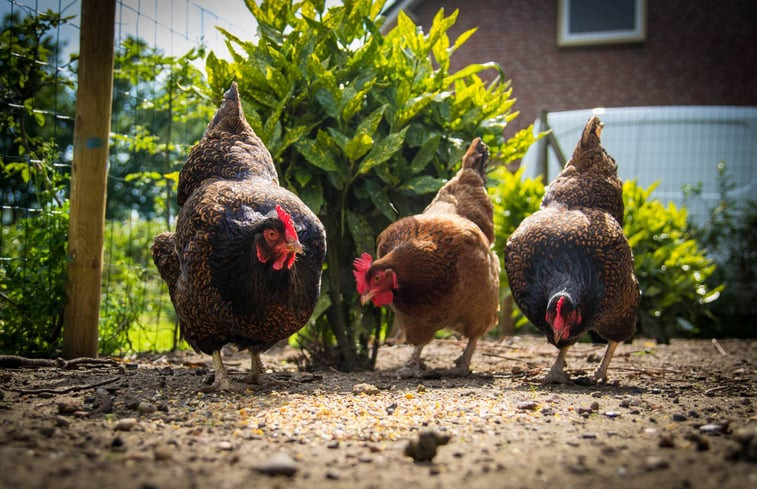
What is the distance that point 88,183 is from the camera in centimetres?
406

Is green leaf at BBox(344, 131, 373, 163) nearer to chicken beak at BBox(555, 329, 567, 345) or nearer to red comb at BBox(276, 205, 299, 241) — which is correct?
red comb at BBox(276, 205, 299, 241)

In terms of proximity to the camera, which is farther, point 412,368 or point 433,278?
point 412,368

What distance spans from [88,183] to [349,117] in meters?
1.80

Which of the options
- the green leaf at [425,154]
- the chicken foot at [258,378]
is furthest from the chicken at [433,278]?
the chicken foot at [258,378]

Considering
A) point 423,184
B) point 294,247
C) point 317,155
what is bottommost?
point 294,247

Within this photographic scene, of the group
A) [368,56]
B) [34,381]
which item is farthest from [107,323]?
[368,56]

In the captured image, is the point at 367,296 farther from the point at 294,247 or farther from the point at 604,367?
the point at 604,367

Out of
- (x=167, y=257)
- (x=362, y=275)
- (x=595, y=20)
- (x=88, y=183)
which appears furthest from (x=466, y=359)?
(x=595, y=20)

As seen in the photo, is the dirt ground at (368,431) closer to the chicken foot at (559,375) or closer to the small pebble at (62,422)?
the small pebble at (62,422)

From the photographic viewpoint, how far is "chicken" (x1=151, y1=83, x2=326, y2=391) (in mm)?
3189

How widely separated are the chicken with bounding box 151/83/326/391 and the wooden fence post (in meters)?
0.81

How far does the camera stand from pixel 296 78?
4141 millimetres

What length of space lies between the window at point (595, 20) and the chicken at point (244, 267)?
1136 centimetres

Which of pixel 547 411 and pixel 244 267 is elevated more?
pixel 244 267
